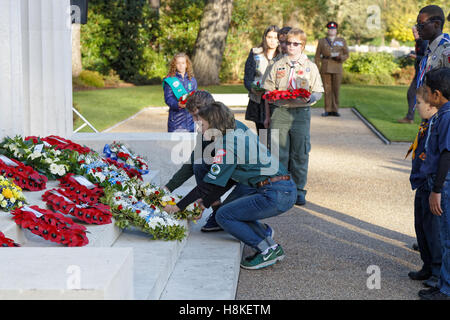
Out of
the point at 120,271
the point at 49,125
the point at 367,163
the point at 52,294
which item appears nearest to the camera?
the point at 52,294

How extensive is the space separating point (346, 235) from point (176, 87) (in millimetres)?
2985

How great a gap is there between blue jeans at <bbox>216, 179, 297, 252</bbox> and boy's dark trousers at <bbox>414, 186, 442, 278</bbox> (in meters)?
0.98

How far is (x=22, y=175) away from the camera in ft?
18.1

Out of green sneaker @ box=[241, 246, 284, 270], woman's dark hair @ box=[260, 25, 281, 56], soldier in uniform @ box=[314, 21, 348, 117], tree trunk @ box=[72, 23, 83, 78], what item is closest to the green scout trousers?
woman's dark hair @ box=[260, 25, 281, 56]

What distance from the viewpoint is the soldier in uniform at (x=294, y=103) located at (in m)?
7.22

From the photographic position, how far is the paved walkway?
4.82 meters

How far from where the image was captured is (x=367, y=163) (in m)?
10.0

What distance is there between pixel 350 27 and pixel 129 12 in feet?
55.0

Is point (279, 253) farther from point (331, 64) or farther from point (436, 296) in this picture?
point (331, 64)

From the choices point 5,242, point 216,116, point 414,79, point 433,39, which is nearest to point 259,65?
point 433,39

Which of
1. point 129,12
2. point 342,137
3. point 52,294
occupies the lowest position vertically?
point 342,137

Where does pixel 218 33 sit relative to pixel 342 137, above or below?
above
